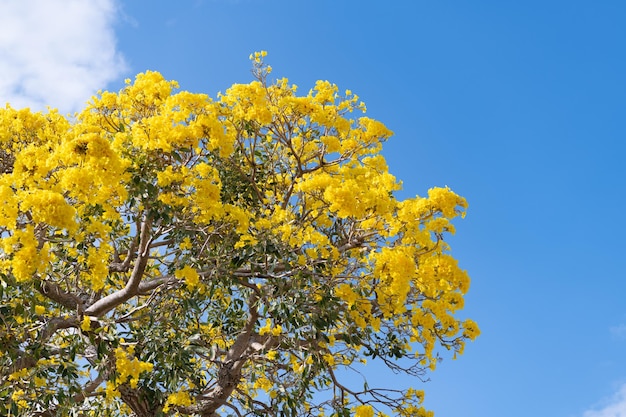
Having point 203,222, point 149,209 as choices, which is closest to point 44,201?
point 149,209

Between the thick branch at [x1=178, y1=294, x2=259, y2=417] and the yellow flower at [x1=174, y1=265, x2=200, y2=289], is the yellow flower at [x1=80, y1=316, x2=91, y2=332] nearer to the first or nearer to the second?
the yellow flower at [x1=174, y1=265, x2=200, y2=289]

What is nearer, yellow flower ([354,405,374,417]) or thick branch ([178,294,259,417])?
yellow flower ([354,405,374,417])

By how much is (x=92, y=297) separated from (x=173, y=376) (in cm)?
137

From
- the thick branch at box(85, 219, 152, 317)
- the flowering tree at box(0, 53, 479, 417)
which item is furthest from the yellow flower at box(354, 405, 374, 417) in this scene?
the thick branch at box(85, 219, 152, 317)

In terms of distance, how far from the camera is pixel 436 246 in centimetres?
568

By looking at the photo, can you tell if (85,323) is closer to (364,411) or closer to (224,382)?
(224,382)

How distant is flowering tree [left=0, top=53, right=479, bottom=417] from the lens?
207 inches

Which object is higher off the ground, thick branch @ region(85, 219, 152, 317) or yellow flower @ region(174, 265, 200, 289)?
thick branch @ region(85, 219, 152, 317)

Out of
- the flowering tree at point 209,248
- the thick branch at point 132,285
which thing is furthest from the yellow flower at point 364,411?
the thick branch at point 132,285

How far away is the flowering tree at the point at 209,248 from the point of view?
17.2 feet

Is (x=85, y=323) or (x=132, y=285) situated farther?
(x=132, y=285)

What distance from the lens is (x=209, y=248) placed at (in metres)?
6.18

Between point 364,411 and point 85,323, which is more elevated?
point 85,323

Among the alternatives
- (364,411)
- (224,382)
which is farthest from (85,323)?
(364,411)
